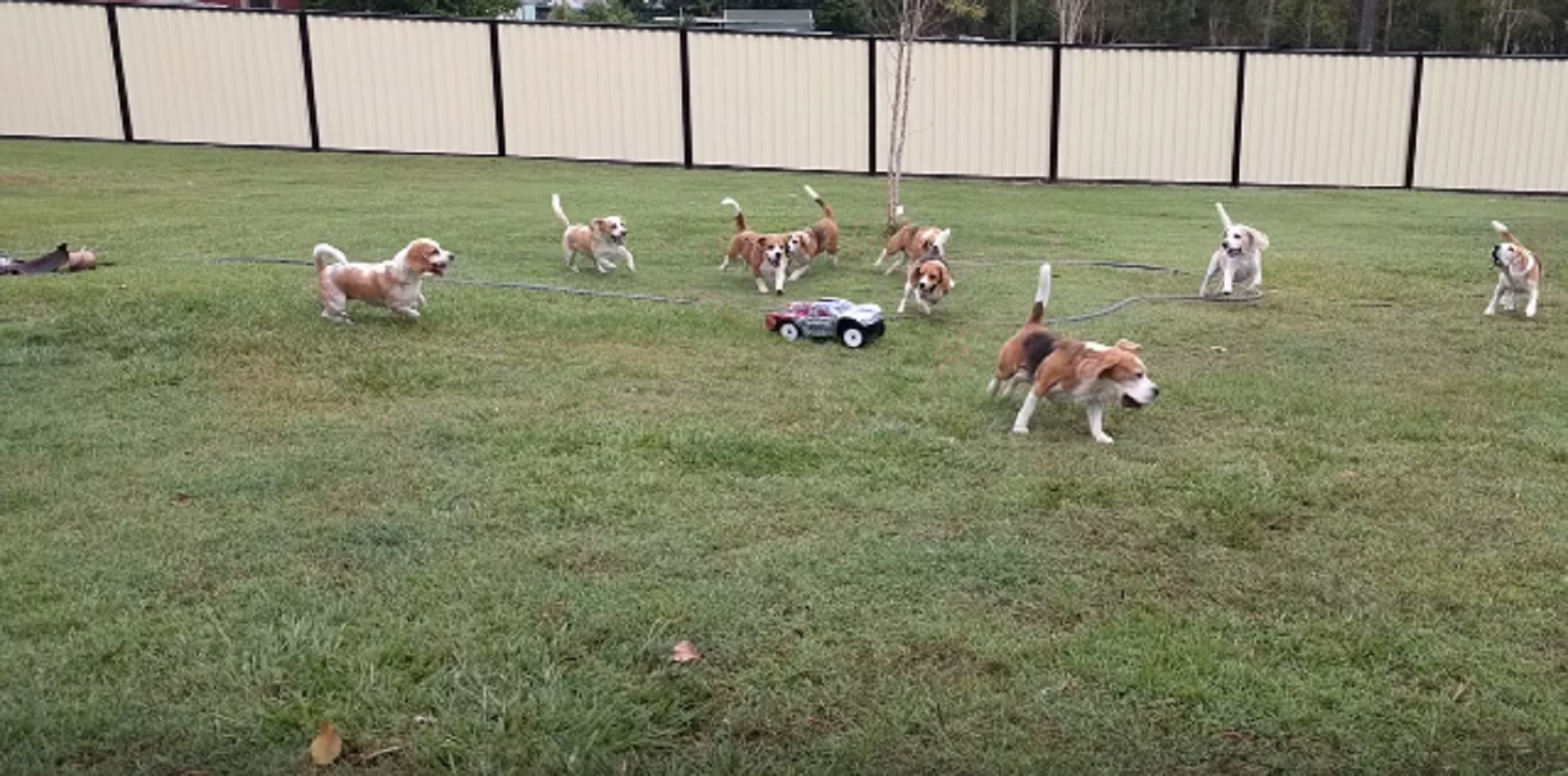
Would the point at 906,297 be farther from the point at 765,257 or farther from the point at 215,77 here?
the point at 215,77

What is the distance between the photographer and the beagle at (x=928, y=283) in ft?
23.7

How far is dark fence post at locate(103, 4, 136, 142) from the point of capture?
56.5 feet

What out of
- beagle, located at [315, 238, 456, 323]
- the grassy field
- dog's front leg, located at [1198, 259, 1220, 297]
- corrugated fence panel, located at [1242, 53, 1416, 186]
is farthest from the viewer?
corrugated fence panel, located at [1242, 53, 1416, 186]

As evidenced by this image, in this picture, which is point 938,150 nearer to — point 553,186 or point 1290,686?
point 553,186

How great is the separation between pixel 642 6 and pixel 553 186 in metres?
44.3

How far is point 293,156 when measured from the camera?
17.2 meters

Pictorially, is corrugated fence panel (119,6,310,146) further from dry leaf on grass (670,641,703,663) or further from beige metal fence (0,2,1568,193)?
dry leaf on grass (670,641,703,663)

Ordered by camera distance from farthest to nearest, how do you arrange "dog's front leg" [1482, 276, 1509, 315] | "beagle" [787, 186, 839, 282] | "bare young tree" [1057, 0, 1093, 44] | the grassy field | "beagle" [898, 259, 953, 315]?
"bare young tree" [1057, 0, 1093, 44] < "beagle" [787, 186, 839, 282] < "dog's front leg" [1482, 276, 1509, 315] < "beagle" [898, 259, 953, 315] < the grassy field

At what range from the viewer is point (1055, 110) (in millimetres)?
17703

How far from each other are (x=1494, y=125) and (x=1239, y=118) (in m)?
3.83

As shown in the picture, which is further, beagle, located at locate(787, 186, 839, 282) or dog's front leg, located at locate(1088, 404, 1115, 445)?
beagle, located at locate(787, 186, 839, 282)

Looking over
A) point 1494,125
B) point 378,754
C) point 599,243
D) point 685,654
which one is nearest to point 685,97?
point 599,243

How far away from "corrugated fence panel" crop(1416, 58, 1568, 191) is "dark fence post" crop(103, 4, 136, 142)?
19.7 metres

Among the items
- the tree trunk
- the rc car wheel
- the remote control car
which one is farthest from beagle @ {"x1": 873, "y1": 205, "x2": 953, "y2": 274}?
the tree trunk
